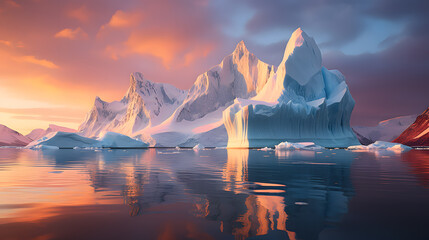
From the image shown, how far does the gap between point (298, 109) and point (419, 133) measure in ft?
315

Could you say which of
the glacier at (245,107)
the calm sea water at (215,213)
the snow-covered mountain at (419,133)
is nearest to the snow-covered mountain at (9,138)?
the glacier at (245,107)

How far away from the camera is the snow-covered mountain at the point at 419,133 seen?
336 feet

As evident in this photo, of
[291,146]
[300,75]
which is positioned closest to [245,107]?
[291,146]

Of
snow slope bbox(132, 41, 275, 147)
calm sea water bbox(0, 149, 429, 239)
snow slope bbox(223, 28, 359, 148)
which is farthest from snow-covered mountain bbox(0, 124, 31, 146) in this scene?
calm sea water bbox(0, 149, 429, 239)

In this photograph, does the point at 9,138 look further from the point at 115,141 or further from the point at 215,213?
the point at 215,213

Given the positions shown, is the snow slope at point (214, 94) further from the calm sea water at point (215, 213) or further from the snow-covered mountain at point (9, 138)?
the snow-covered mountain at point (9, 138)

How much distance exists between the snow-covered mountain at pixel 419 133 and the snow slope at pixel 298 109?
76635 millimetres

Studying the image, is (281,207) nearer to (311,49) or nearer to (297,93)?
(297,93)

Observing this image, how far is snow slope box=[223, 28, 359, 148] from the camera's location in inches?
1486

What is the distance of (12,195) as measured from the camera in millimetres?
4703

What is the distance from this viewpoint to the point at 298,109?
3859 centimetres

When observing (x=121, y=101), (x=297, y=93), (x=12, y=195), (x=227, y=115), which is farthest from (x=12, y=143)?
(x=12, y=195)

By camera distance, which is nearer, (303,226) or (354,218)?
(303,226)

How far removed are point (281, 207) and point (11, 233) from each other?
2946mm
